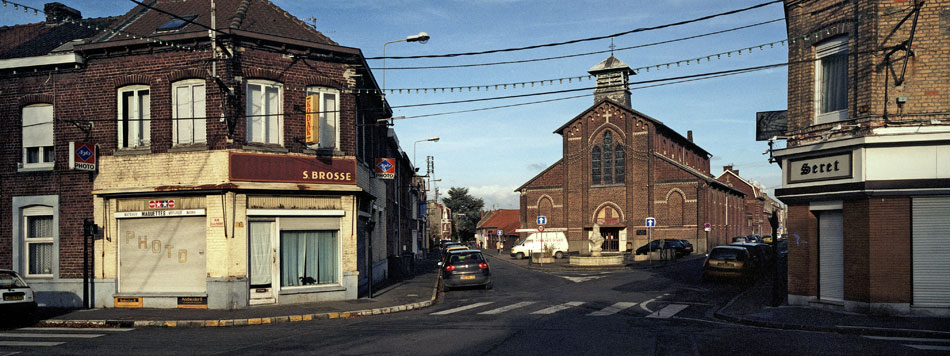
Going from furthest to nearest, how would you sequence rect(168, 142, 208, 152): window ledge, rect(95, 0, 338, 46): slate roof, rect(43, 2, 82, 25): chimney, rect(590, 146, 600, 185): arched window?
1. rect(590, 146, 600, 185): arched window
2. rect(43, 2, 82, 25): chimney
3. rect(95, 0, 338, 46): slate roof
4. rect(168, 142, 208, 152): window ledge

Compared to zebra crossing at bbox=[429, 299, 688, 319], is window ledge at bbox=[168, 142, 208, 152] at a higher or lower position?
higher

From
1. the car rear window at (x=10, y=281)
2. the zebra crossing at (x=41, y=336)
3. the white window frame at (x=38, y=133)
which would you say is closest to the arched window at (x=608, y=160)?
the white window frame at (x=38, y=133)

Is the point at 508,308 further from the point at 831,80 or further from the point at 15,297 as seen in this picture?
the point at 15,297

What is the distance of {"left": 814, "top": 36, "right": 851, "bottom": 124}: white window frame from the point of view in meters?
16.2

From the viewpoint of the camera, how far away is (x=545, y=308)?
17.5 m

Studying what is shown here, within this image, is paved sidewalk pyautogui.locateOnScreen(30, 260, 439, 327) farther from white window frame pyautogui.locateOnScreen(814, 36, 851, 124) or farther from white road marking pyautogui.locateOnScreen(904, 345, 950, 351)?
white road marking pyautogui.locateOnScreen(904, 345, 950, 351)

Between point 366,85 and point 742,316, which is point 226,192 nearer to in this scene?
point 366,85

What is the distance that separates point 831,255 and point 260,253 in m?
14.6

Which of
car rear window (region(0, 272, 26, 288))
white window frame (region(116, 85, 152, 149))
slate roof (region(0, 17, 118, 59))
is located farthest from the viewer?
slate roof (region(0, 17, 118, 59))

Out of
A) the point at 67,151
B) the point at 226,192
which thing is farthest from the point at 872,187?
the point at 67,151

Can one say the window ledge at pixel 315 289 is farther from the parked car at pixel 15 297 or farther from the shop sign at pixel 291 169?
the parked car at pixel 15 297

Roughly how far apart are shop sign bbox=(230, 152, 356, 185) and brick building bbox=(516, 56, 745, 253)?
140 ft

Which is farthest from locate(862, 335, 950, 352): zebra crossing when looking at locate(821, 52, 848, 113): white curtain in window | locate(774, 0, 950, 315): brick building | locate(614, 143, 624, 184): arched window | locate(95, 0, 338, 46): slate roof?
locate(614, 143, 624, 184): arched window

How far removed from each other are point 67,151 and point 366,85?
9.03 metres
